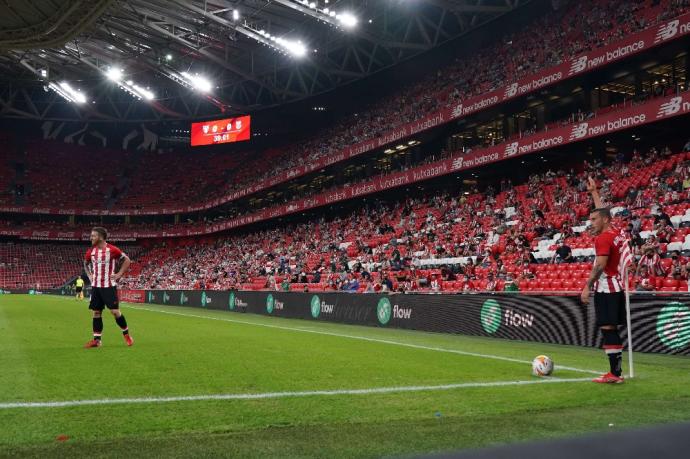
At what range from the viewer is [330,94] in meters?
55.4

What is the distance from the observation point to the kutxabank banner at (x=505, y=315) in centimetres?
1090

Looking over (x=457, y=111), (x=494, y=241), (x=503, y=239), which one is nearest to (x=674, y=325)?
(x=503, y=239)

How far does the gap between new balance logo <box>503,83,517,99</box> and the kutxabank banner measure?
51.2ft

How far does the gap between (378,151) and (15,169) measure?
4910 cm

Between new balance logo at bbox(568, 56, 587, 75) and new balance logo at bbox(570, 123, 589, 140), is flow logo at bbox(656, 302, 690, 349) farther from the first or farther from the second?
new balance logo at bbox(568, 56, 587, 75)

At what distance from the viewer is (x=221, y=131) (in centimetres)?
6147

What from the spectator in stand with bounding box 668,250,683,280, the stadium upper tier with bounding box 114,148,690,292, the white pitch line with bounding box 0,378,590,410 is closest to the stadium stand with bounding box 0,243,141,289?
the stadium upper tier with bounding box 114,148,690,292

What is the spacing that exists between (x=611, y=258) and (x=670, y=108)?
1935 cm

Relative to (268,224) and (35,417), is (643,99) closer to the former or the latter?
(35,417)

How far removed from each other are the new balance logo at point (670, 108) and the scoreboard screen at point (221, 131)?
138 feet

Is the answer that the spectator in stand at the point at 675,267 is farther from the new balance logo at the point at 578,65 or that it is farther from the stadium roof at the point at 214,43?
the stadium roof at the point at 214,43

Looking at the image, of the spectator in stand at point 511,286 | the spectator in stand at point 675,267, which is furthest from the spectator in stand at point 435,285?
the spectator in stand at point 675,267

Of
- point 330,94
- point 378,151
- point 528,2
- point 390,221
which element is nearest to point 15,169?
point 330,94

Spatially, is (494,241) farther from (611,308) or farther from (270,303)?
(611,308)
